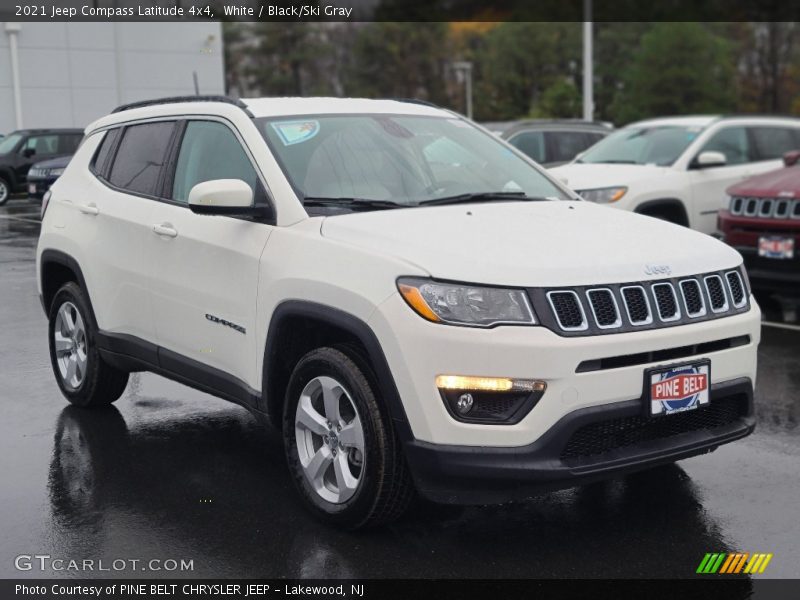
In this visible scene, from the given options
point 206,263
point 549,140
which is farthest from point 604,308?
point 549,140

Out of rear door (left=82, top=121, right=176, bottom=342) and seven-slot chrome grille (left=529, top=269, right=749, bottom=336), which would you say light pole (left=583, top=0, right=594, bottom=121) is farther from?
seven-slot chrome grille (left=529, top=269, right=749, bottom=336)

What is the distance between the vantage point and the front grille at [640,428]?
4055 mm

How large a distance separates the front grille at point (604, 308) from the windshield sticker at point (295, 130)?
5.90 feet

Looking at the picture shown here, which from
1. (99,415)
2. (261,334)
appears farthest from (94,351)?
(261,334)

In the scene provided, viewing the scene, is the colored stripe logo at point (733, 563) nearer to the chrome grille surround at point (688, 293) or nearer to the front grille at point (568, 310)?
the chrome grille surround at point (688, 293)

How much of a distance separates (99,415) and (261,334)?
2.16 meters

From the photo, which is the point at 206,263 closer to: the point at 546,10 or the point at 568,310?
the point at 568,310

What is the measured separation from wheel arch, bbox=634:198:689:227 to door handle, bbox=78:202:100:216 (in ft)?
23.3

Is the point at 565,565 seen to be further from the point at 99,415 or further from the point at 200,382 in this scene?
the point at 99,415

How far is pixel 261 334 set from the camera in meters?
4.78

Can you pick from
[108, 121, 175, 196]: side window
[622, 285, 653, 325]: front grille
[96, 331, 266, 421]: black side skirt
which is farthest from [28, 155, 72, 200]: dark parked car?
[622, 285, 653, 325]: front grille

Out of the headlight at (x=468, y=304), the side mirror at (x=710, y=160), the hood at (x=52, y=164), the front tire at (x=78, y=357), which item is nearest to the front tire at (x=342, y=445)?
the headlight at (x=468, y=304)

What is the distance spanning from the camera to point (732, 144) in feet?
42.2

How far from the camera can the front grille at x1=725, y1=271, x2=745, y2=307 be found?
15.1ft
